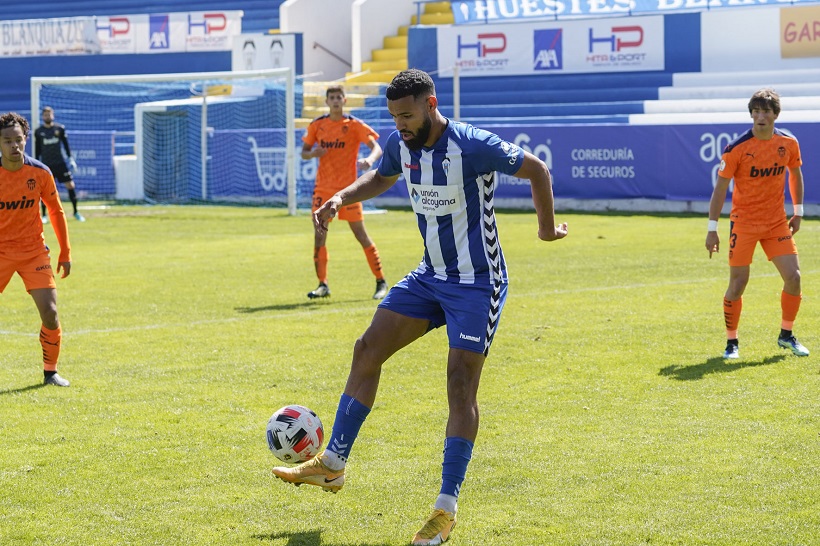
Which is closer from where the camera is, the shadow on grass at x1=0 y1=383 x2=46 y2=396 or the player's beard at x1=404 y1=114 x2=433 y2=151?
the player's beard at x1=404 y1=114 x2=433 y2=151

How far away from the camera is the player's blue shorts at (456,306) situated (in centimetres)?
537

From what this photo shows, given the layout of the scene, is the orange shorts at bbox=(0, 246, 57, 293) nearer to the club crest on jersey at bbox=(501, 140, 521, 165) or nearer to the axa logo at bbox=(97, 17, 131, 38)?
the club crest on jersey at bbox=(501, 140, 521, 165)

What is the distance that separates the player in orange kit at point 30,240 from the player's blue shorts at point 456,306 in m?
3.85

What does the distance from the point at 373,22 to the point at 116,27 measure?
906cm

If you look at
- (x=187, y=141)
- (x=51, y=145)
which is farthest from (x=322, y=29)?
(x=51, y=145)

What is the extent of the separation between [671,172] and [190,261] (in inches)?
449

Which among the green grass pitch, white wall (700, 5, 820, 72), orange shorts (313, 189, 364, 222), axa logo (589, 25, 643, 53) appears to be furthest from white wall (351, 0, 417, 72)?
orange shorts (313, 189, 364, 222)

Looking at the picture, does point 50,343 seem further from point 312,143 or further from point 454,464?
point 312,143

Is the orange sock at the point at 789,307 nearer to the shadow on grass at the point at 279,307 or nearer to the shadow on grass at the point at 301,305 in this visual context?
the shadow on grass at the point at 301,305

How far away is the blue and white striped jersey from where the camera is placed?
5.34 metres

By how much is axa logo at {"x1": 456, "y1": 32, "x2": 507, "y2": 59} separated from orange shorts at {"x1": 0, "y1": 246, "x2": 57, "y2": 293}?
24105 mm

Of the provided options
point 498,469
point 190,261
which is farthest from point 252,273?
point 498,469

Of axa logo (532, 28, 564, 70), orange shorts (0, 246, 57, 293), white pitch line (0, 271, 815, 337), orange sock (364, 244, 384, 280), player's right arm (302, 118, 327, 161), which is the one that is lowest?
white pitch line (0, 271, 815, 337)

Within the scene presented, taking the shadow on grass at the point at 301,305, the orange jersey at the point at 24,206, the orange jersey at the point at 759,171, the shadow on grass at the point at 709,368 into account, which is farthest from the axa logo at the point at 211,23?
the shadow on grass at the point at 709,368
